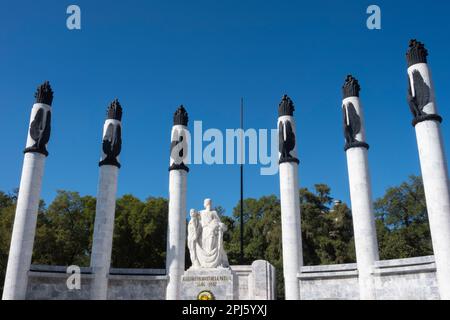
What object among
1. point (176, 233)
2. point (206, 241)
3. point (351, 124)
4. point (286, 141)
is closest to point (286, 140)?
point (286, 141)

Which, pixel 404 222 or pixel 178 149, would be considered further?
pixel 404 222

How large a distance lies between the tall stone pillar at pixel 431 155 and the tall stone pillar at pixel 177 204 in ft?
42.8

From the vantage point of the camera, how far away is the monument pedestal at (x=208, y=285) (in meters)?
16.8

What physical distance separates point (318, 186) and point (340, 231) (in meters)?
4.82

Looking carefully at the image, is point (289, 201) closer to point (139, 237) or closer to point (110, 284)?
point (110, 284)

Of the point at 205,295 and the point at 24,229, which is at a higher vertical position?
the point at 24,229

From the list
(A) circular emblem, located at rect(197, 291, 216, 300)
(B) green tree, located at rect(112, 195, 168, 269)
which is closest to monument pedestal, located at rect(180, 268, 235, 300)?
(A) circular emblem, located at rect(197, 291, 216, 300)

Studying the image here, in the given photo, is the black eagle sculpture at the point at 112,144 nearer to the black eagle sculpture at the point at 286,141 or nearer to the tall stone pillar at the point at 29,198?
the tall stone pillar at the point at 29,198

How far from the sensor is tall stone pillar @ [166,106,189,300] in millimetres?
23516

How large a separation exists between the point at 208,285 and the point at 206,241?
178 cm

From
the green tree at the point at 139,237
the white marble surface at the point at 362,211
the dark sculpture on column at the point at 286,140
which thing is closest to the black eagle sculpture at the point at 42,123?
the dark sculpture on column at the point at 286,140

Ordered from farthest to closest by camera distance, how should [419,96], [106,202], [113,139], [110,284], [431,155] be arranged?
1. [113,139]
2. [106,202]
3. [110,284]
4. [419,96]
5. [431,155]

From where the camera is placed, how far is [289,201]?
79.3 ft
